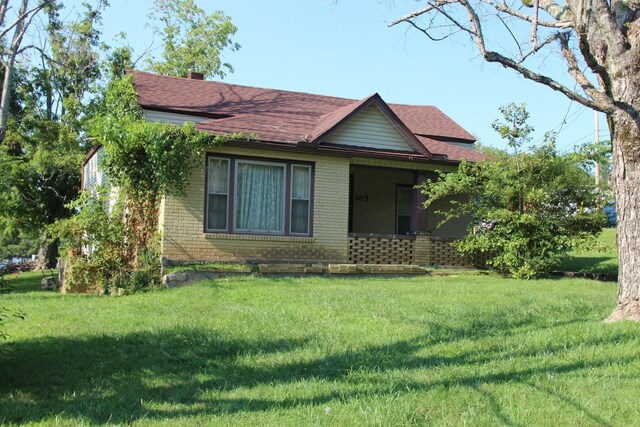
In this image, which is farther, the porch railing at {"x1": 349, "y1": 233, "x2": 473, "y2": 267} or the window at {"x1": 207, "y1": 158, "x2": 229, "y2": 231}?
the porch railing at {"x1": 349, "y1": 233, "x2": 473, "y2": 267}

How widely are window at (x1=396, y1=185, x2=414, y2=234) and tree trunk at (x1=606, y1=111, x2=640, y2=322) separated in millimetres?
11734

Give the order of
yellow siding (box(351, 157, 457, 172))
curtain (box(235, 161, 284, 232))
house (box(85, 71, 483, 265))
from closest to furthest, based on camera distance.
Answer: house (box(85, 71, 483, 265)), curtain (box(235, 161, 284, 232)), yellow siding (box(351, 157, 457, 172))

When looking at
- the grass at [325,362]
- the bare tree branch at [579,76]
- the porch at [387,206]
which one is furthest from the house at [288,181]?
the bare tree branch at [579,76]

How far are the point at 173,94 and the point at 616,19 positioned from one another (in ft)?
42.3

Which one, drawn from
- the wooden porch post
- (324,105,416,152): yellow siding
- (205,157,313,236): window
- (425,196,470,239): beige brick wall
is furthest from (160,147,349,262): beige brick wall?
(425,196,470,239): beige brick wall

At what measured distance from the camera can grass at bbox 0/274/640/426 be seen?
513 cm

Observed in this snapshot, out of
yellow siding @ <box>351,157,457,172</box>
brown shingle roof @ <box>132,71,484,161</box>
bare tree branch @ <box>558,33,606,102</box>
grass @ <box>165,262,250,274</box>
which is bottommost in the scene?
grass @ <box>165,262,250,274</box>

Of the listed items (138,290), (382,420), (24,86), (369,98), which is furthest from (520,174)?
(24,86)

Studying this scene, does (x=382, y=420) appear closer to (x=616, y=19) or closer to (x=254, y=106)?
(x=616, y=19)

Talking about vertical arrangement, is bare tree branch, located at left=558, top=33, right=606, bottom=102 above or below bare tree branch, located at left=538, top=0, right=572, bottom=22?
below

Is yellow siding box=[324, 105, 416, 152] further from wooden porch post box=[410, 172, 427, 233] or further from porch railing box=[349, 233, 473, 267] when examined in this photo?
porch railing box=[349, 233, 473, 267]

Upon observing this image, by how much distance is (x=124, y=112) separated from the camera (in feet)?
53.3

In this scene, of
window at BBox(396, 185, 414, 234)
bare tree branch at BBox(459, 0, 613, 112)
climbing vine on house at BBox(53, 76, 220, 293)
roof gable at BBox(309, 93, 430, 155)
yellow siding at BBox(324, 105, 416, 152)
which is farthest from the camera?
window at BBox(396, 185, 414, 234)

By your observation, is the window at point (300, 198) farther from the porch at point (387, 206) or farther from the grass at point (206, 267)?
the porch at point (387, 206)
